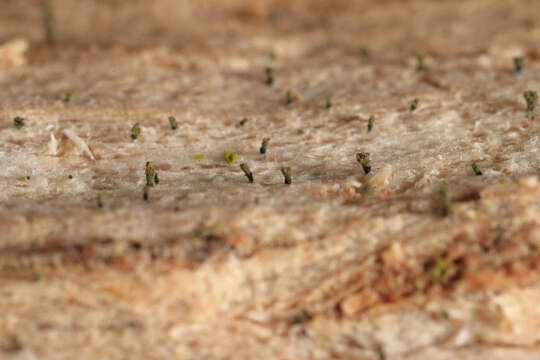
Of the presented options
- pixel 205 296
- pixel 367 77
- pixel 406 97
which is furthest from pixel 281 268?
pixel 367 77

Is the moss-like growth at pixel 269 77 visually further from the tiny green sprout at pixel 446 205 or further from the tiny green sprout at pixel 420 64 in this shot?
the tiny green sprout at pixel 446 205

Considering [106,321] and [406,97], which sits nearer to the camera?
[106,321]

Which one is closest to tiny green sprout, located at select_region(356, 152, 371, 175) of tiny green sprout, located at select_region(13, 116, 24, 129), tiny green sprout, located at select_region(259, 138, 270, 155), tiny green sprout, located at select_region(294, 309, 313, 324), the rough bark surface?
the rough bark surface

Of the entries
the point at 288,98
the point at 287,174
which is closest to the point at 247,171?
the point at 287,174

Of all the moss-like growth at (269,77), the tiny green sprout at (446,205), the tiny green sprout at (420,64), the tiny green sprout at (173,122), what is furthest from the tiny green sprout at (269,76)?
the tiny green sprout at (446,205)

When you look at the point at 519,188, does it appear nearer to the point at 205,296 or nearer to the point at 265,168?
the point at 265,168

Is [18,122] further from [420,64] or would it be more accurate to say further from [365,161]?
[420,64]
